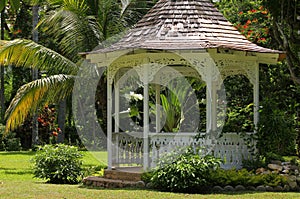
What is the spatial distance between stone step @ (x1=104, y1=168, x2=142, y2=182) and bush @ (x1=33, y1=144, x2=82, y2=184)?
2.54 ft

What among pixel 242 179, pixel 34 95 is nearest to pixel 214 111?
pixel 242 179

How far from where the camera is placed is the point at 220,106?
19.3 metres

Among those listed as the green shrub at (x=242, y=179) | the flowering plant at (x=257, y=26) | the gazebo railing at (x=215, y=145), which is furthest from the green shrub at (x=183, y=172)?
the flowering plant at (x=257, y=26)

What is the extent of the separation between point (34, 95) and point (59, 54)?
185 cm

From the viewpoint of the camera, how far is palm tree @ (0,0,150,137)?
15812mm

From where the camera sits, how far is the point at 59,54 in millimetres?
17109

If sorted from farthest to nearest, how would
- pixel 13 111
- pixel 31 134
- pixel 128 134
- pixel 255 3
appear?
pixel 31 134
pixel 255 3
pixel 13 111
pixel 128 134

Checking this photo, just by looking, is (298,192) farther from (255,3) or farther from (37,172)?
(255,3)

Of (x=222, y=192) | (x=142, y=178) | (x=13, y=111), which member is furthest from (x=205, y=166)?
(x=13, y=111)

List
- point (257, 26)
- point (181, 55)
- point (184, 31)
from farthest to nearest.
→ point (257, 26)
point (184, 31)
point (181, 55)

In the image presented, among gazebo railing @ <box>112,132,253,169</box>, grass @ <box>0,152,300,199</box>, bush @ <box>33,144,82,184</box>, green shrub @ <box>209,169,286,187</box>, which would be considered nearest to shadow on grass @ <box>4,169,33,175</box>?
grass @ <box>0,152,300,199</box>

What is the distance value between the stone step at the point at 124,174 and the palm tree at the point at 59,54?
4.36 m

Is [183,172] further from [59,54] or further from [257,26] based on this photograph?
[257,26]

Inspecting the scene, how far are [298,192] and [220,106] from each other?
884cm
